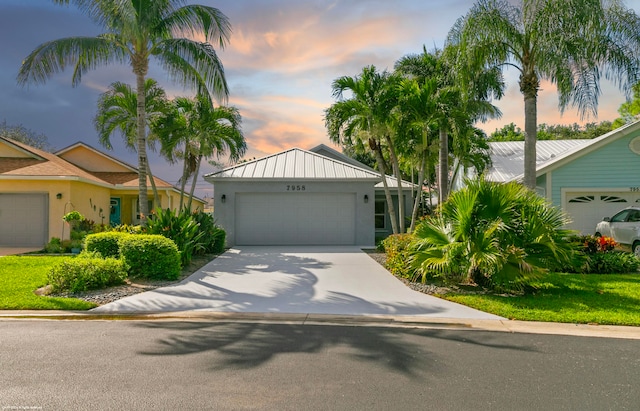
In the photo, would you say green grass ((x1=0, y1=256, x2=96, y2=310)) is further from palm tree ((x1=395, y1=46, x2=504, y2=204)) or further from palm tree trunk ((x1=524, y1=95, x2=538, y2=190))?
palm tree trunk ((x1=524, y1=95, x2=538, y2=190))

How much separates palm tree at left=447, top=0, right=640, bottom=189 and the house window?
9.32 metres

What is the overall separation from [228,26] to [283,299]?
941 centimetres

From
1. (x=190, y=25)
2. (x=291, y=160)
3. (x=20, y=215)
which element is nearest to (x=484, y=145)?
(x=291, y=160)

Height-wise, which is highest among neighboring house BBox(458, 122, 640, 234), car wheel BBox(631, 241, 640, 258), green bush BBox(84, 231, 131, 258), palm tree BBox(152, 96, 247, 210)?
palm tree BBox(152, 96, 247, 210)

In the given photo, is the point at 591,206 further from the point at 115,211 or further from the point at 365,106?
the point at 115,211

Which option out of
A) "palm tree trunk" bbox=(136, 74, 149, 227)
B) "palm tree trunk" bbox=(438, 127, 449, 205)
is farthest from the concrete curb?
"palm tree trunk" bbox=(438, 127, 449, 205)

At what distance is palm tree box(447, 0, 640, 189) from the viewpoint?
10.8 metres

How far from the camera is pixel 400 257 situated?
1043 cm

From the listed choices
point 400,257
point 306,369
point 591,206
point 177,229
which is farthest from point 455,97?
point 306,369

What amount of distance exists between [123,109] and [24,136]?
33350mm

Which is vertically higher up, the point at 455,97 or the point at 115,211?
the point at 455,97

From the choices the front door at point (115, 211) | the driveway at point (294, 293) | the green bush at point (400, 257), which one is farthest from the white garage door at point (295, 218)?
the front door at point (115, 211)

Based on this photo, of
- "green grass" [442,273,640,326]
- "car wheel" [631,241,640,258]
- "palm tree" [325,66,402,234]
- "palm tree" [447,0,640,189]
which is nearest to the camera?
"green grass" [442,273,640,326]

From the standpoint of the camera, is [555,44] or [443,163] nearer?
[555,44]
